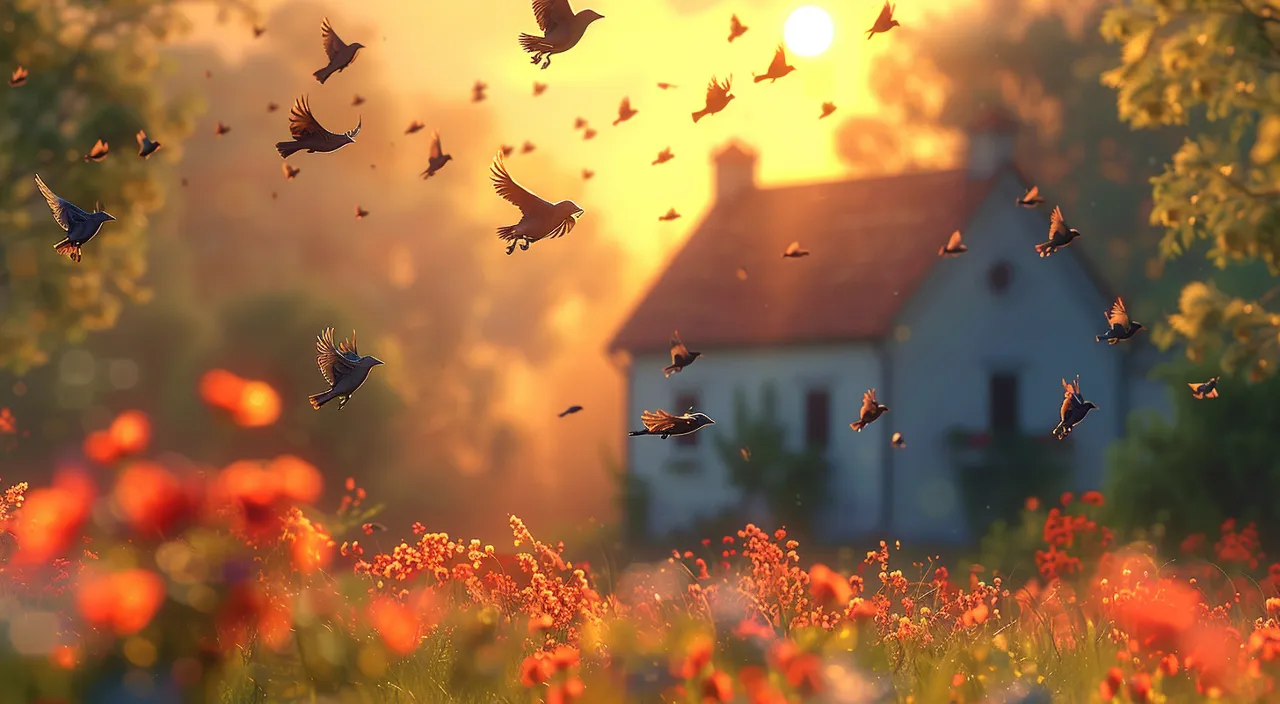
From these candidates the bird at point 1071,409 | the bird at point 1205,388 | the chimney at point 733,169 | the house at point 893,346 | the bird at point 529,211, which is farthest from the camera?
the chimney at point 733,169

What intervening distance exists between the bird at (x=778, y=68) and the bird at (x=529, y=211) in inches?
66.0

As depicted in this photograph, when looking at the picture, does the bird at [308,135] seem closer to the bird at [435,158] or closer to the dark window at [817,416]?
the bird at [435,158]

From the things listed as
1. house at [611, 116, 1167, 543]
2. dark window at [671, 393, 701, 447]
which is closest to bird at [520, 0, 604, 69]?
house at [611, 116, 1167, 543]

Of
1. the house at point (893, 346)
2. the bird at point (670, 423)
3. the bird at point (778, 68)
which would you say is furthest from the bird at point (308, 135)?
the house at point (893, 346)

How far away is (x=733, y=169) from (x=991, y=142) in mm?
5708

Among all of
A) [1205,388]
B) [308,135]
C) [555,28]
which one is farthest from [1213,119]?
[308,135]

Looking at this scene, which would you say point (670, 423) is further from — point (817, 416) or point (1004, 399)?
point (1004, 399)

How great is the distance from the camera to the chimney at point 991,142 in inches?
1004

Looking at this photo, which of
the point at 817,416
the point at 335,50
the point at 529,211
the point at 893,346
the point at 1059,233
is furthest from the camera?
the point at 817,416

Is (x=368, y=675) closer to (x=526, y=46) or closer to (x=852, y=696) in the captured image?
(x=852, y=696)

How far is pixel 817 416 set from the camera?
2456cm

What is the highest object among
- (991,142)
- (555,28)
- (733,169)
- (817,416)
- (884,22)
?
(991,142)

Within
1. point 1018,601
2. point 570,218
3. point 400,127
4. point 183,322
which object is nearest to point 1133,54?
point 1018,601

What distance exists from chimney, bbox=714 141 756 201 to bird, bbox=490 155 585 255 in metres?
23.5
